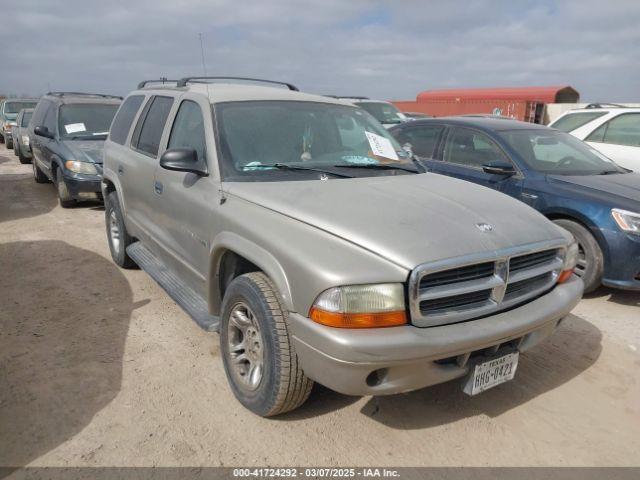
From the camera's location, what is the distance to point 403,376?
2.32m

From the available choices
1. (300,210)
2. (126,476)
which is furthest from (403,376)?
(126,476)

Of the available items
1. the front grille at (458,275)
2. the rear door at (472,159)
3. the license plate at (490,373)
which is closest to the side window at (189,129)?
the front grille at (458,275)

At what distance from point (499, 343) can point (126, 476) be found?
1964mm

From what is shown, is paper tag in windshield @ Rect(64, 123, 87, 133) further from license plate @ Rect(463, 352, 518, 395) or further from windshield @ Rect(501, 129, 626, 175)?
license plate @ Rect(463, 352, 518, 395)

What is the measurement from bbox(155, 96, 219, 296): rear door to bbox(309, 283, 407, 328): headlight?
1.16m

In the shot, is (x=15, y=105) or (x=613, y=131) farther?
(x=15, y=105)

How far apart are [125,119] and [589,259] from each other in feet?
15.4

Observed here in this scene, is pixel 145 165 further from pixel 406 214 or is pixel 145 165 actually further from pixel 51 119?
pixel 51 119

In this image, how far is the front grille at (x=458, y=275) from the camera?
234cm

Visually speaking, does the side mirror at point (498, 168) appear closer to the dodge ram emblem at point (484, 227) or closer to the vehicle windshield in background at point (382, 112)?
the dodge ram emblem at point (484, 227)

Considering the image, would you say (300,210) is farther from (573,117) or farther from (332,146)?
(573,117)

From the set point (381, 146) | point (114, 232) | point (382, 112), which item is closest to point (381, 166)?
point (381, 146)

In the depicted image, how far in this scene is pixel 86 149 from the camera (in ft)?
26.1

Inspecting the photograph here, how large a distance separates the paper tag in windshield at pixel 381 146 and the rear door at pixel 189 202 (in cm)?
123
